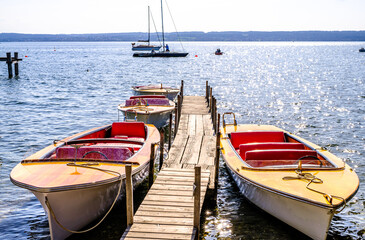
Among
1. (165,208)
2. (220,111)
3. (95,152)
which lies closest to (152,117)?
(95,152)

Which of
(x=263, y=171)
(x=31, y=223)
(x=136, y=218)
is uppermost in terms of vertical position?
(x=263, y=171)

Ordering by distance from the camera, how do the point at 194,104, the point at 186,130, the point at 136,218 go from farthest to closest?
the point at 194,104, the point at 186,130, the point at 136,218

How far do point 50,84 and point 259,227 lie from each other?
39.9 meters

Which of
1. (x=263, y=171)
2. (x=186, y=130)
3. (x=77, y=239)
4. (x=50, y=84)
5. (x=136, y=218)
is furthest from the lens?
(x=50, y=84)

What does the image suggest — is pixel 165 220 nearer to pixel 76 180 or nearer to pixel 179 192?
pixel 179 192

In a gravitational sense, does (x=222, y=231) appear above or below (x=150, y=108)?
below

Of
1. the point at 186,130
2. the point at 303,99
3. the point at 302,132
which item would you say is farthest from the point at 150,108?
the point at 303,99

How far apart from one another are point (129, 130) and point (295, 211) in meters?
7.26

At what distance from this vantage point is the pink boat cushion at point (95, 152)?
10.4 m

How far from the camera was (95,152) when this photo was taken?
10.4m

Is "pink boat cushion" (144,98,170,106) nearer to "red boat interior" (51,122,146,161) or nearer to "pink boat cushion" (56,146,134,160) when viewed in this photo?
"red boat interior" (51,122,146,161)

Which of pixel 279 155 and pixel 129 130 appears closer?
pixel 279 155

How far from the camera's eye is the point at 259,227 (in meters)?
Result: 10.0

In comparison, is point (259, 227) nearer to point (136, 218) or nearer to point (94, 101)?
point (136, 218)
